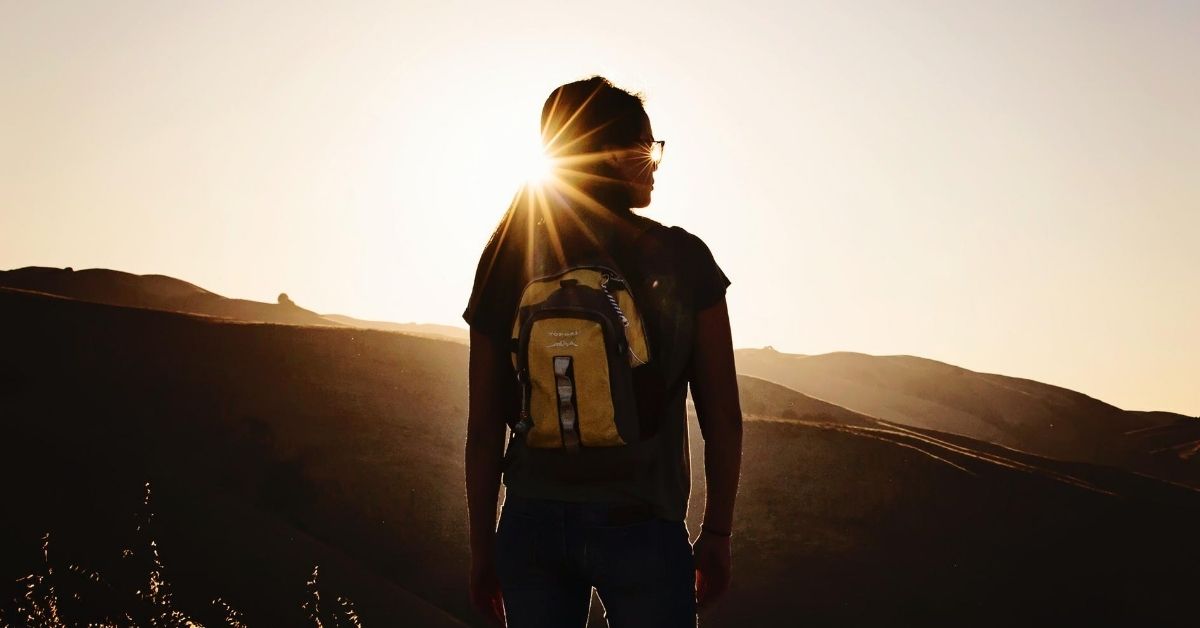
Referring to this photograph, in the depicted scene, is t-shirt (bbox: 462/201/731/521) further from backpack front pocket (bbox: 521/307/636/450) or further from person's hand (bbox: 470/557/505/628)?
person's hand (bbox: 470/557/505/628)

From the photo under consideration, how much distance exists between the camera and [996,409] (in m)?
92.9

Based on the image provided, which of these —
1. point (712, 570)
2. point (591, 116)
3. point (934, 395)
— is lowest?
point (712, 570)

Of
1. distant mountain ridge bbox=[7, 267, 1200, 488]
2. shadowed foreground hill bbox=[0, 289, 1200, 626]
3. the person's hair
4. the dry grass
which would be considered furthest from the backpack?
distant mountain ridge bbox=[7, 267, 1200, 488]

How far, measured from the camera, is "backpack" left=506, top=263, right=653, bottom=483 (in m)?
2.62

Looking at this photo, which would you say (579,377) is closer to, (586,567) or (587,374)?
(587,374)

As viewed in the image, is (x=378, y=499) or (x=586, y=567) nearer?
(x=586, y=567)

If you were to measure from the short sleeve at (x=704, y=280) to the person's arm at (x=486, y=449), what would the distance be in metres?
0.59

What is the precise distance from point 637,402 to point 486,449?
560 millimetres

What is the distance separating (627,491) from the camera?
2.62m

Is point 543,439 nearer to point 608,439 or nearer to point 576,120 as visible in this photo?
point 608,439

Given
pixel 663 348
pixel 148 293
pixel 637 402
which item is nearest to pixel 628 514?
pixel 637 402

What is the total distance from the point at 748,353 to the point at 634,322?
120397 mm

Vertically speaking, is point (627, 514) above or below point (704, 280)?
below

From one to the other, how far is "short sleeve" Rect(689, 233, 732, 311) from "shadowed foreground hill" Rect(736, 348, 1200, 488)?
63.2 meters
